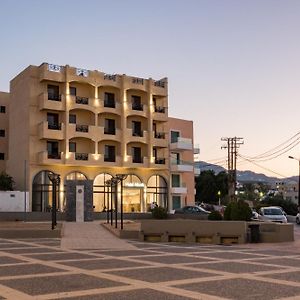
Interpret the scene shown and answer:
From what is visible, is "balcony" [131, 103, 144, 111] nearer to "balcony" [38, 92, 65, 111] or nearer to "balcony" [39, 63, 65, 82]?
"balcony" [38, 92, 65, 111]

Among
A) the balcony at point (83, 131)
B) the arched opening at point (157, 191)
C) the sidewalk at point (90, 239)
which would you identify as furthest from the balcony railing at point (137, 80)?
the sidewalk at point (90, 239)

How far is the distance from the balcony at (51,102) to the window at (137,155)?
35.0ft

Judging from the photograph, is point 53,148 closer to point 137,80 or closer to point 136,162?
point 136,162

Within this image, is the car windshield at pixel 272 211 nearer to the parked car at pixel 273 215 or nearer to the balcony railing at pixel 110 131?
the parked car at pixel 273 215

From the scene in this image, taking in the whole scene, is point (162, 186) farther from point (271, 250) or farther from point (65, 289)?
point (65, 289)

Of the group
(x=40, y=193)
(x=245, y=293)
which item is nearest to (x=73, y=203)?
(x=40, y=193)

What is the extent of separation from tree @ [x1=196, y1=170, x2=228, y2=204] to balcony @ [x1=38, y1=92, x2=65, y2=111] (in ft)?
183

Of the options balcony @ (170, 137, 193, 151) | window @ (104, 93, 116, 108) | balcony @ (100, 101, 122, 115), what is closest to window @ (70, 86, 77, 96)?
balcony @ (100, 101, 122, 115)

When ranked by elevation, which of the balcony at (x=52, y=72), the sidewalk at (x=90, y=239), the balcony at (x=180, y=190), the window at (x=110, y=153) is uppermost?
the balcony at (x=52, y=72)

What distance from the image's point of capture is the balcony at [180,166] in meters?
64.9

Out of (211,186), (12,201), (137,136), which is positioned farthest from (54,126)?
(211,186)

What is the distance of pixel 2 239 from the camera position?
2912cm

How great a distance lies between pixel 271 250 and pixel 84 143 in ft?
123

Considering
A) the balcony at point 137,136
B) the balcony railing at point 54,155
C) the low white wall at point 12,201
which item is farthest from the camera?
the balcony at point 137,136
